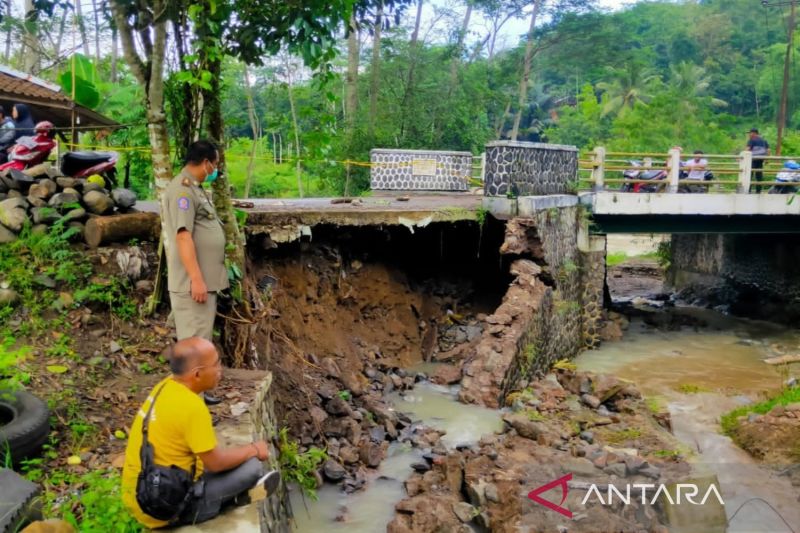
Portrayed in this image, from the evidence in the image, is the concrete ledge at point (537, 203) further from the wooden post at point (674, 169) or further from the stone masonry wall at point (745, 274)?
the stone masonry wall at point (745, 274)

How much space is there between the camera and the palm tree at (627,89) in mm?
40688

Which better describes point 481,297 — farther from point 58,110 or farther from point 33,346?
point 33,346

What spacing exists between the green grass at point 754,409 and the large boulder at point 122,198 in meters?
8.91

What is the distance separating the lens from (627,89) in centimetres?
4178

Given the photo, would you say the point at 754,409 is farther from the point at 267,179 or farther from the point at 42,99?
the point at 267,179

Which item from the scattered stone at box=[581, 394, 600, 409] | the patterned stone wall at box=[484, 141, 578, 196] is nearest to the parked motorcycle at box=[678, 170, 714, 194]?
the patterned stone wall at box=[484, 141, 578, 196]

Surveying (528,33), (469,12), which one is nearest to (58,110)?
(469,12)

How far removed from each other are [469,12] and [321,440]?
26230mm

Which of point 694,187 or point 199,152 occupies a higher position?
point 199,152

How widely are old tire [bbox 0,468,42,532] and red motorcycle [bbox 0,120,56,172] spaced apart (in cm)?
521

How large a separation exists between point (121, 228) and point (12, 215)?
1.07m

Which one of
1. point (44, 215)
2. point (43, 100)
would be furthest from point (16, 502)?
point (43, 100)

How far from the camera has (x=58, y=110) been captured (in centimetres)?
1157

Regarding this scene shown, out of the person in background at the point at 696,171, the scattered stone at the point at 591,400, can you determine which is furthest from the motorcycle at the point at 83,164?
the person in background at the point at 696,171
